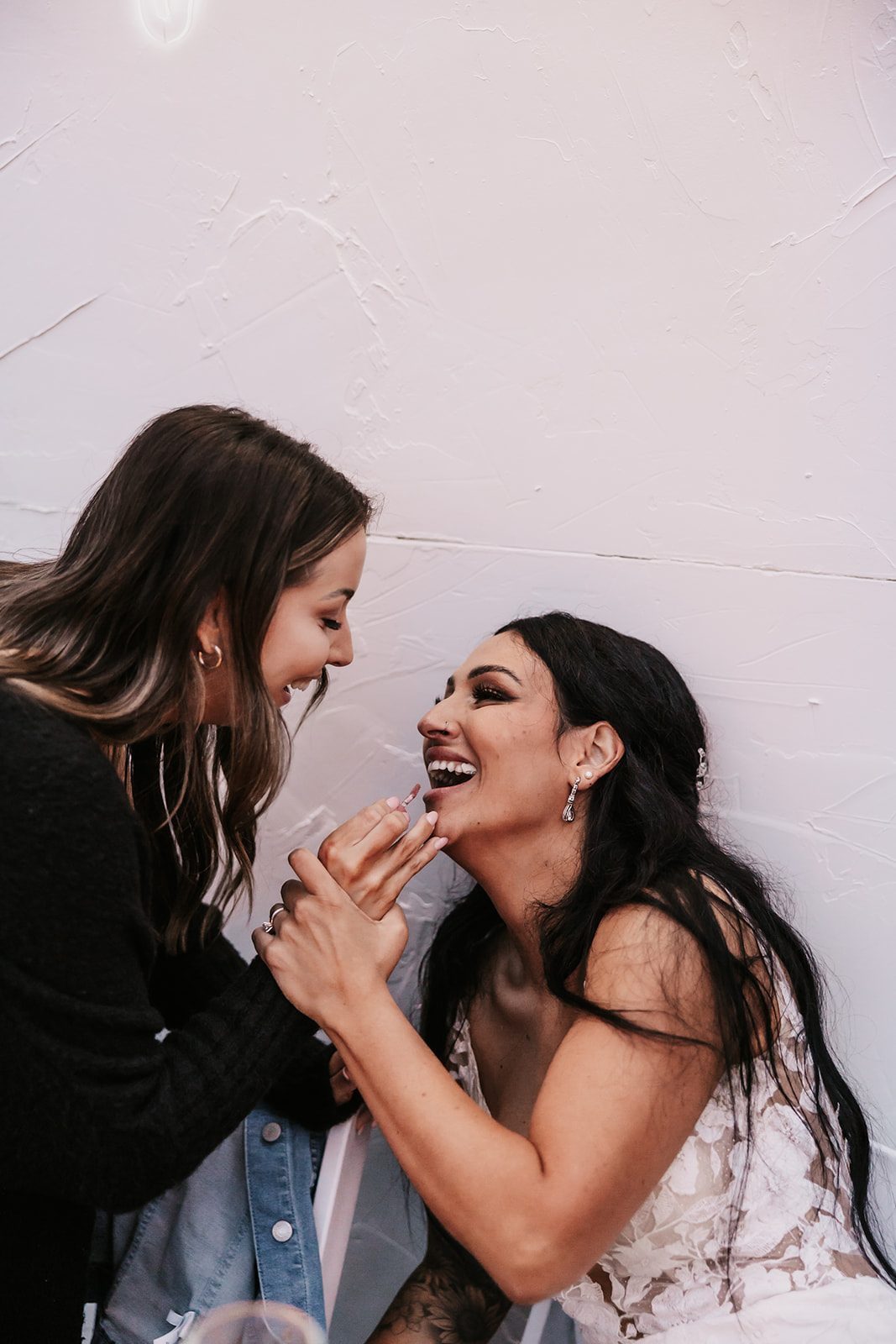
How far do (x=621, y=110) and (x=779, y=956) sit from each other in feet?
4.38

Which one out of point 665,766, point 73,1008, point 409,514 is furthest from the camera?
point 409,514

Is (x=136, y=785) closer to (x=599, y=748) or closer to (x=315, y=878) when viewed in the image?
(x=315, y=878)

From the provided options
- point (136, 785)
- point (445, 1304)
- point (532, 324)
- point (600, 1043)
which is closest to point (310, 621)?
point (136, 785)

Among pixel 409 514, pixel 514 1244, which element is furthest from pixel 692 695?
pixel 514 1244

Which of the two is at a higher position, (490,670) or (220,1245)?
(490,670)

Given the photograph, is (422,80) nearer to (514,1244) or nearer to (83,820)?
(83,820)

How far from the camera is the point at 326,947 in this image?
1.18 metres

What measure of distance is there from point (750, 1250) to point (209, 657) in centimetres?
100

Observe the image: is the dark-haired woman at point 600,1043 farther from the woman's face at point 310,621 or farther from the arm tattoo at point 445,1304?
the woman's face at point 310,621

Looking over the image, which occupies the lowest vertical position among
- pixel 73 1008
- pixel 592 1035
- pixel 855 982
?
pixel 855 982

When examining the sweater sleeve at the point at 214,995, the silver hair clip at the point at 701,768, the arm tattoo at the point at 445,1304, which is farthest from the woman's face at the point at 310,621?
the arm tattoo at the point at 445,1304

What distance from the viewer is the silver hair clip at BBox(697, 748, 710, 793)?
1.49 meters

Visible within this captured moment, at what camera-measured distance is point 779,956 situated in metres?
1.28

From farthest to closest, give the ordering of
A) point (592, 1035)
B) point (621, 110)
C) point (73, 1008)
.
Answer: point (621, 110) → point (592, 1035) → point (73, 1008)
